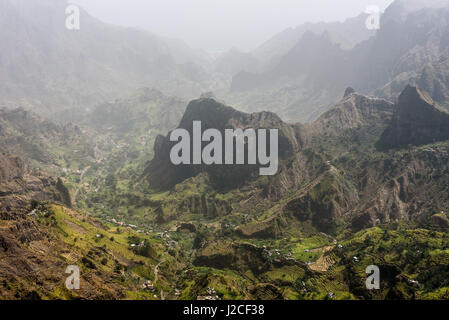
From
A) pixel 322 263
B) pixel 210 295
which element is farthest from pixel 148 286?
pixel 322 263

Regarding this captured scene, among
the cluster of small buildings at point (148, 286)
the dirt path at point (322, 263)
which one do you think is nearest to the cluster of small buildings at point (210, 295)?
the cluster of small buildings at point (148, 286)

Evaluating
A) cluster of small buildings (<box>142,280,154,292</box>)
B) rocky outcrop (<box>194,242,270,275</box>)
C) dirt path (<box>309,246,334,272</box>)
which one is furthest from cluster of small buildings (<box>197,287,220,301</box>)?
dirt path (<box>309,246,334,272</box>)

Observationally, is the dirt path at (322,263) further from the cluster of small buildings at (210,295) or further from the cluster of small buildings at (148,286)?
the cluster of small buildings at (148,286)

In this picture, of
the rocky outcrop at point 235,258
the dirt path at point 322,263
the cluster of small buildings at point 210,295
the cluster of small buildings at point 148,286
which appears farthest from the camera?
the rocky outcrop at point 235,258

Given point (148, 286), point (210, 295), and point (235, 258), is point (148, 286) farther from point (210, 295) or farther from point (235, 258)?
point (235, 258)

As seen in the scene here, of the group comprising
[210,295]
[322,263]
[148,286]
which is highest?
[322,263]

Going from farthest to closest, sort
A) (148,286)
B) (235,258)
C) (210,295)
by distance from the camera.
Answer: (235,258) < (148,286) < (210,295)

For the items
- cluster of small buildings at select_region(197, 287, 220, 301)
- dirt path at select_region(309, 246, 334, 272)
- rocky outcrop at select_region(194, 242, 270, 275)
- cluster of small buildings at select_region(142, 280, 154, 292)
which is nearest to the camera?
cluster of small buildings at select_region(197, 287, 220, 301)

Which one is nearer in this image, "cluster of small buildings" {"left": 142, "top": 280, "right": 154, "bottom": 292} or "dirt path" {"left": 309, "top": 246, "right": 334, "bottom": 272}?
"cluster of small buildings" {"left": 142, "top": 280, "right": 154, "bottom": 292}

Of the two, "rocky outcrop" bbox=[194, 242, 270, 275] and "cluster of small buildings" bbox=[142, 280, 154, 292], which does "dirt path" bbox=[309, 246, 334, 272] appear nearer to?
"rocky outcrop" bbox=[194, 242, 270, 275]

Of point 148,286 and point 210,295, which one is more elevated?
point 210,295
